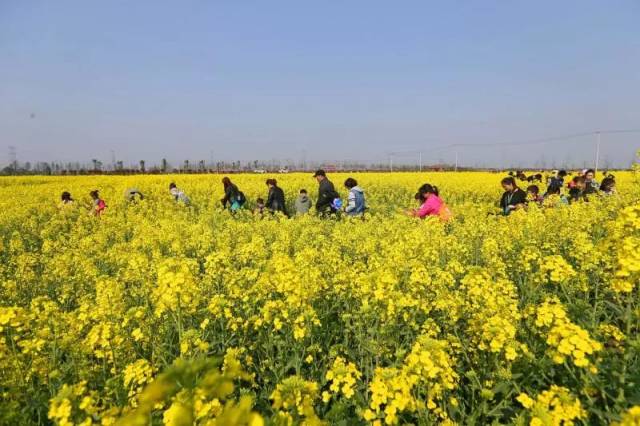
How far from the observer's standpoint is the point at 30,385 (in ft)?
9.84

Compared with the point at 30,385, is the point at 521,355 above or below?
above

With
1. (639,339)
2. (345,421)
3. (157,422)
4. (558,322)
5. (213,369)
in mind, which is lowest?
(345,421)

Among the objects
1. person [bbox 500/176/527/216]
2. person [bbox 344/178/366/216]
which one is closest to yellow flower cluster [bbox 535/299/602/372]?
person [bbox 500/176/527/216]

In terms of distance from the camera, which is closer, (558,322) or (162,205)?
(558,322)

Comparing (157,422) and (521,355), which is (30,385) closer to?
(157,422)

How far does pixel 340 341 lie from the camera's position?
4.23 m

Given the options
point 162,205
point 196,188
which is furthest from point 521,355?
point 196,188

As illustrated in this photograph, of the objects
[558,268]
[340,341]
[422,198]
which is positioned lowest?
[340,341]

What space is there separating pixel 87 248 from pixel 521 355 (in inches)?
306

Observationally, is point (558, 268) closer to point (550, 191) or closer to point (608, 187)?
point (608, 187)

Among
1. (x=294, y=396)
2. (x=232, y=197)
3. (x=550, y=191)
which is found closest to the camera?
(x=294, y=396)

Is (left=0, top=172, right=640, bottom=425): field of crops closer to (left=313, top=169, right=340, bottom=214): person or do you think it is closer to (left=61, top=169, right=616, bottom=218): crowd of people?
(left=61, top=169, right=616, bottom=218): crowd of people

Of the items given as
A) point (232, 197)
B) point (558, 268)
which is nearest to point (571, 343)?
point (558, 268)

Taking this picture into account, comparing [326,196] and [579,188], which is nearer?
[326,196]
